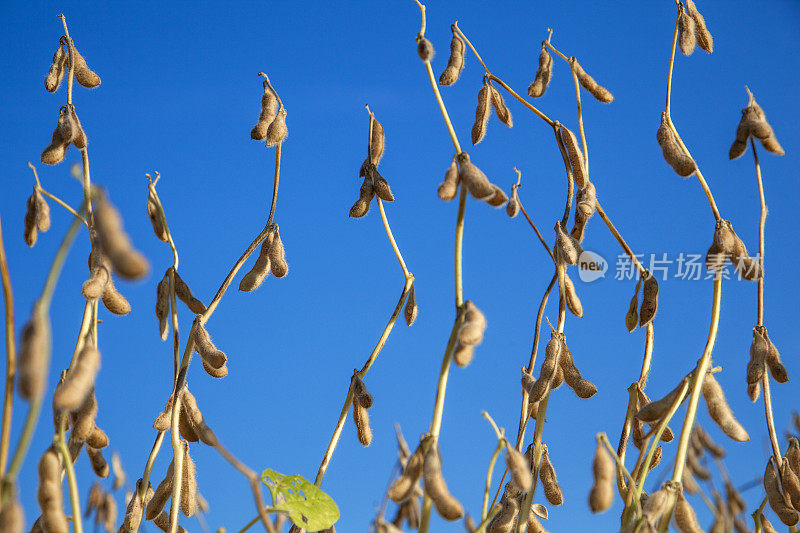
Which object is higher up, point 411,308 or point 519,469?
point 411,308

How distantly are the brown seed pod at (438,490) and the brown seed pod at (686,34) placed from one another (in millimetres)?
841

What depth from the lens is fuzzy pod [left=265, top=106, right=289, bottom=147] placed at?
1139 mm

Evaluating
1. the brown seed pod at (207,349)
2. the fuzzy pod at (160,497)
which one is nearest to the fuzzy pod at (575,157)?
the brown seed pod at (207,349)

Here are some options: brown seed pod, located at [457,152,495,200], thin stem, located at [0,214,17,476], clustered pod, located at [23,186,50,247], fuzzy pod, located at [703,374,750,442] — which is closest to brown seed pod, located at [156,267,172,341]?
clustered pod, located at [23,186,50,247]

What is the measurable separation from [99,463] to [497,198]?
65 cm

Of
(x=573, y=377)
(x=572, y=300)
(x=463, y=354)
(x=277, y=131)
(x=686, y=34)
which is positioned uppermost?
(x=686, y=34)

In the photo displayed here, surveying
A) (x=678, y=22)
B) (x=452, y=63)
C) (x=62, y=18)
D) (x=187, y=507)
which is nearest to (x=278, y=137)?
(x=452, y=63)

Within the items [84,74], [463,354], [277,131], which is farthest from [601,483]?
[84,74]

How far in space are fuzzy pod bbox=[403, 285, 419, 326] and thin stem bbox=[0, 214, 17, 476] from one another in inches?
20.6

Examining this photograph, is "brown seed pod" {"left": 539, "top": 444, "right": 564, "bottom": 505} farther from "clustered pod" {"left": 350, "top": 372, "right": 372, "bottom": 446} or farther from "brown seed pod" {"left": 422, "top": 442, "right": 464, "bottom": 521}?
"brown seed pod" {"left": 422, "top": 442, "right": 464, "bottom": 521}

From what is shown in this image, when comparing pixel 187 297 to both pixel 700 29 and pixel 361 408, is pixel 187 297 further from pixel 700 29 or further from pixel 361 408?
pixel 700 29

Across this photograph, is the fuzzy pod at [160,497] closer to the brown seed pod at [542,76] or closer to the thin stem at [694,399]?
the thin stem at [694,399]

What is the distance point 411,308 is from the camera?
104 centimetres

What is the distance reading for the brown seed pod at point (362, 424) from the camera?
1033mm
